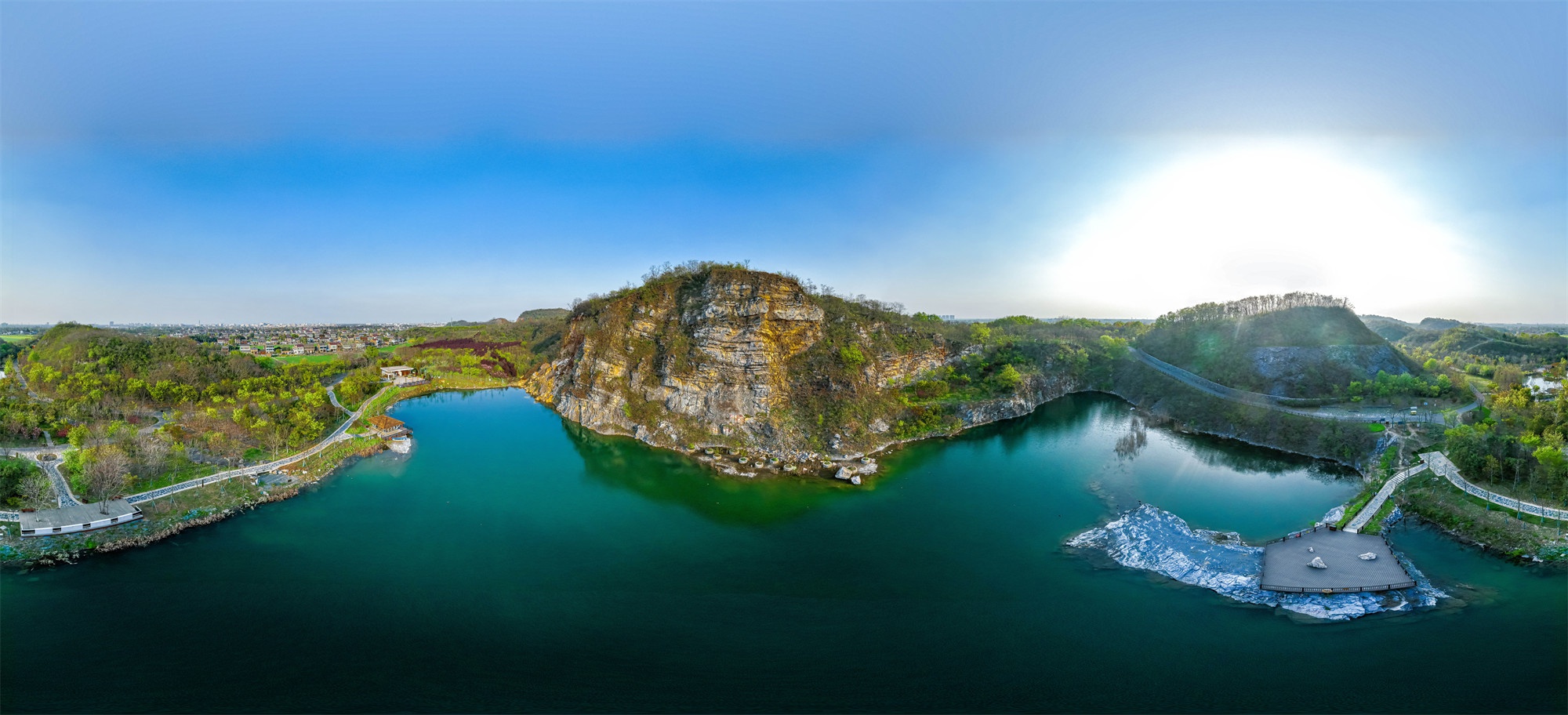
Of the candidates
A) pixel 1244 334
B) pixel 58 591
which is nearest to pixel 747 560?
pixel 58 591

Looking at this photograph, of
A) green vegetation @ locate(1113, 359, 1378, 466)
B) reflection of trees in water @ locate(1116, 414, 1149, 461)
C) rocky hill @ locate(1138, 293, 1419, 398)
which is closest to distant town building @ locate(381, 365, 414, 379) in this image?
reflection of trees in water @ locate(1116, 414, 1149, 461)

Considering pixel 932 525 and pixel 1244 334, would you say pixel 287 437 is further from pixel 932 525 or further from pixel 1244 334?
pixel 1244 334

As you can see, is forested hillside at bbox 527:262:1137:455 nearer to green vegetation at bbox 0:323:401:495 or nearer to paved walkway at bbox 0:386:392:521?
paved walkway at bbox 0:386:392:521

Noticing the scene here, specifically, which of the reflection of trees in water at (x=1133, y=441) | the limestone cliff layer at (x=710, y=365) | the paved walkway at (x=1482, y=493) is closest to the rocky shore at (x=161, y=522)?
the limestone cliff layer at (x=710, y=365)

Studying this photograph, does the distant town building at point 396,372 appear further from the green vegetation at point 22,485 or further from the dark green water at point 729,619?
the dark green water at point 729,619

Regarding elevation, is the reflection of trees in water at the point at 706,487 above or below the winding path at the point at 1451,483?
below

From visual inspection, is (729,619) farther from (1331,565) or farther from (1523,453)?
(1523,453)
